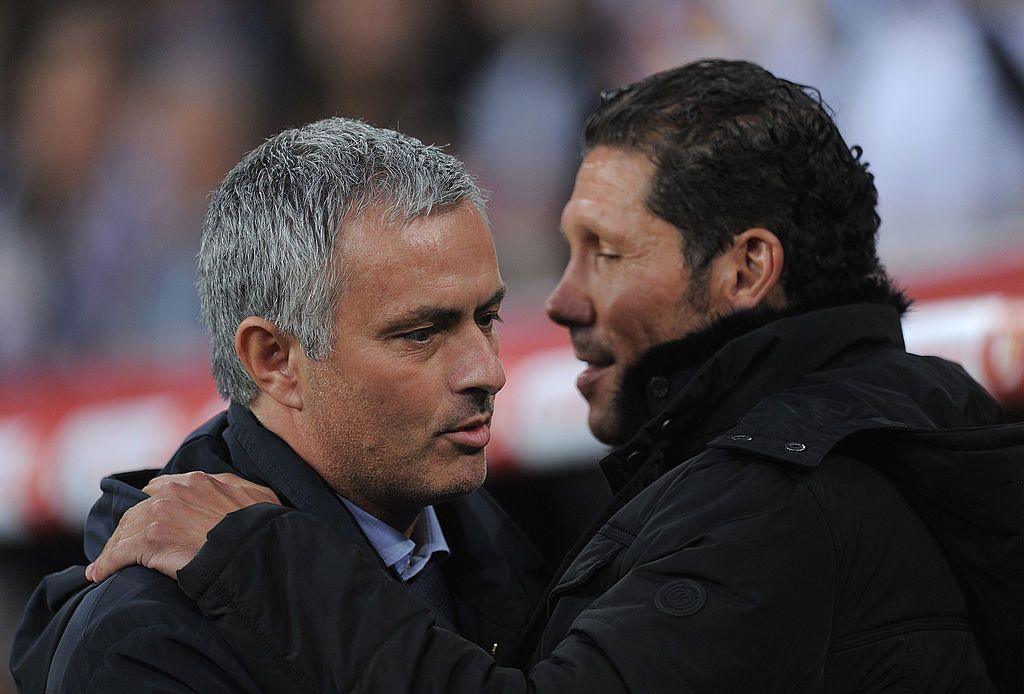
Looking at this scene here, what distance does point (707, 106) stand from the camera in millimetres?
2275

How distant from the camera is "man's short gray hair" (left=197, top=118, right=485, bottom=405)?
1.83 meters

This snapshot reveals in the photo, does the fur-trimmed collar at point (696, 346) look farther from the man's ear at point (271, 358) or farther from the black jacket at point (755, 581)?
the man's ear at point (271, 358)

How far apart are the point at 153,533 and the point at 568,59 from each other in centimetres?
342

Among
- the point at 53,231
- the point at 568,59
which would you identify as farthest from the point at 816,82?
the point at 53,231

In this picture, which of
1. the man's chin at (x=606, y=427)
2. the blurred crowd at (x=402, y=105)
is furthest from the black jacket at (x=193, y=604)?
the blurred crowd at (x=402, y=105)

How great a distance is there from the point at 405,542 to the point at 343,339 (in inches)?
14.4

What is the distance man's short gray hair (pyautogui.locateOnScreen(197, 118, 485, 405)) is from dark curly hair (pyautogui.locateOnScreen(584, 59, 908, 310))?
0.48 meters

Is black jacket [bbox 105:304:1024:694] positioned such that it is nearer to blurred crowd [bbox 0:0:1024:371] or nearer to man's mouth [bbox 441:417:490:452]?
man's mouth [bbox 441:417:490:452]

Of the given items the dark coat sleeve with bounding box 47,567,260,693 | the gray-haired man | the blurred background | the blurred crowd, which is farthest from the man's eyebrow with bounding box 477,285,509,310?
the blurred crowd

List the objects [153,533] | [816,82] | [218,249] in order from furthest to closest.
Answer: [816,82]
[218,249]
[153,533]

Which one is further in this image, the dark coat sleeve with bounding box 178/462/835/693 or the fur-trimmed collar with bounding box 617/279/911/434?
the fur-trimmed collar with bounding box 617/279/911/434

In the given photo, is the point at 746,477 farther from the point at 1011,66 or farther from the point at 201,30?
the point at 201,30

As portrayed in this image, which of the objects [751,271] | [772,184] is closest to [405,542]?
[751,271]

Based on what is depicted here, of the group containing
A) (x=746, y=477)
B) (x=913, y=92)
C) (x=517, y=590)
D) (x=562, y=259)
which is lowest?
(x=517, y=590)
